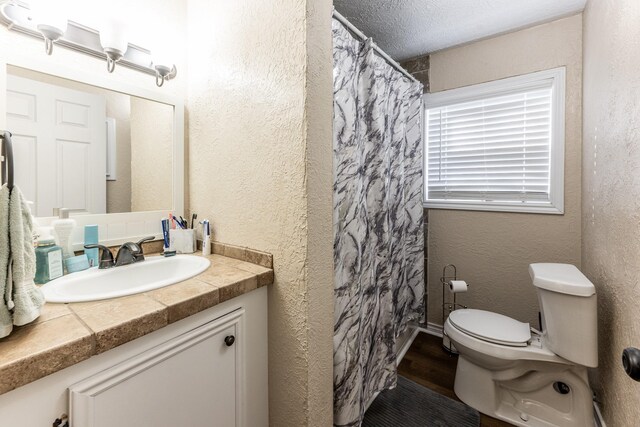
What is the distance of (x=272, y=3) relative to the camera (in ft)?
3.26

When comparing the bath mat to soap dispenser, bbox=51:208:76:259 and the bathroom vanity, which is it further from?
soap dispenser, bbox=51:208:76:259

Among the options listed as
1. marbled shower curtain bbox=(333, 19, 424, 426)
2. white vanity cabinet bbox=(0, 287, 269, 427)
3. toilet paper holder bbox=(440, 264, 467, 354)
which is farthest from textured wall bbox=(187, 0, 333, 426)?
toilet paper holder bbox=(440, 264, 467, 354)

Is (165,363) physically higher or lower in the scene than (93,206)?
lower

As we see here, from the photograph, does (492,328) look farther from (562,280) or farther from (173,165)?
(173,165)

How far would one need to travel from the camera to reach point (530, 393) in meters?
1.52

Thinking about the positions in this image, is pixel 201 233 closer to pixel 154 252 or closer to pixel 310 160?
pixel 154 252

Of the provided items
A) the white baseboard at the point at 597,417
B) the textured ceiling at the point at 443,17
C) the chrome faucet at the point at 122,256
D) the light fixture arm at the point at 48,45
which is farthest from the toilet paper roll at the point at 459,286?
the light fixture arm at the point at 48,45

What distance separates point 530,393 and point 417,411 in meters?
0.63

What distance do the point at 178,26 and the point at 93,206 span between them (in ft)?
3.17

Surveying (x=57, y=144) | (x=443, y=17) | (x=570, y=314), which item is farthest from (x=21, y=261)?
(x=443, y=17)

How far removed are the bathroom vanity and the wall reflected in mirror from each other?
1.78ft

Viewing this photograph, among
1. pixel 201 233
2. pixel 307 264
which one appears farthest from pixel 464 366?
pixel 201 233

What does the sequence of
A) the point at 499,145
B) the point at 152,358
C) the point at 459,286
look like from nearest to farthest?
the point at 152,358
the point at 459,286
the point at 499,145

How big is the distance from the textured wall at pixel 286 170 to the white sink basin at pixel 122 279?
227 millimetres
